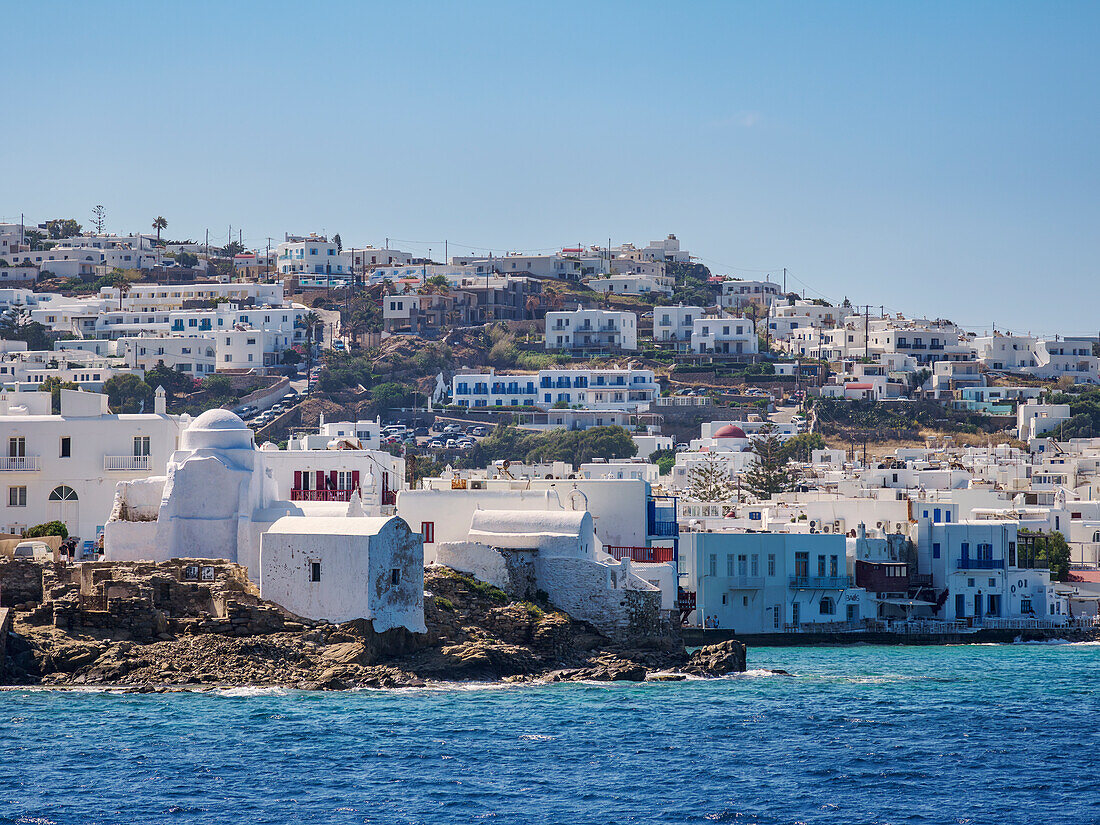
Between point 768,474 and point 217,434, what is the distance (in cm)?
4800

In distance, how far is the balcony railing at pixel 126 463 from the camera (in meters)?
52.9

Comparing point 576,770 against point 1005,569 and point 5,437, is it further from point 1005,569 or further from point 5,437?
point 1005,569

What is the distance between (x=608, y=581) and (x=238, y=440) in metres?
10.4

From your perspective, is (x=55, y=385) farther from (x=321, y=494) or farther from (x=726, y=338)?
(x=321, y=494)

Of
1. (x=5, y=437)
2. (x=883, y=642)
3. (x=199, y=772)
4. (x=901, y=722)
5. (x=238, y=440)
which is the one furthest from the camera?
(x=883, y=642)

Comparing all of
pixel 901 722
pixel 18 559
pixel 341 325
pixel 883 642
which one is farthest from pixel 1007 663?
pixel 341 325

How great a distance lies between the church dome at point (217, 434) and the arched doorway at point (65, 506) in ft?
22.8

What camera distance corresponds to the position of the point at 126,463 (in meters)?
53.0

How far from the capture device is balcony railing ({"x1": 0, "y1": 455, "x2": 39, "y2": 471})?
52.6 metres

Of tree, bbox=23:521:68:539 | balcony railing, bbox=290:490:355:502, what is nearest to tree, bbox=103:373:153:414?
balcony railing, bbox=290:490:355:502

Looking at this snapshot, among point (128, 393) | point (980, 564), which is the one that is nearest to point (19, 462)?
point (980, 564)

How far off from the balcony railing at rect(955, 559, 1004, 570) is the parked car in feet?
110

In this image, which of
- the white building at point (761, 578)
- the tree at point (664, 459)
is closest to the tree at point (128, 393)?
the tree at point (664, 459)

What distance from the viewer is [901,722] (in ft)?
140
